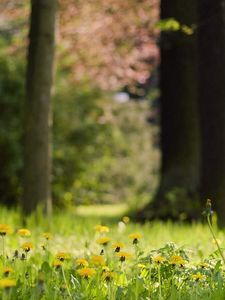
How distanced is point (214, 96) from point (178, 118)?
305 cm

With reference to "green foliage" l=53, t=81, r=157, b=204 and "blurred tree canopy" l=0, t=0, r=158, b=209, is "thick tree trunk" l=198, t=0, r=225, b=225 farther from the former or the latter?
"green foliage" l=53, t=81, r=157, b=204

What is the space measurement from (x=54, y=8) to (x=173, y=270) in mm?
5443

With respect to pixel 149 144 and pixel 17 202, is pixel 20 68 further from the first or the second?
pixel 149 144

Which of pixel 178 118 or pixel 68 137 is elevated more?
pixel 178 118

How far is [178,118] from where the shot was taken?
11812 mm

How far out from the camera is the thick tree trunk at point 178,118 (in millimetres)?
11328

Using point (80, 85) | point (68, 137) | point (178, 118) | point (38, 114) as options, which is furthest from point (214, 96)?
point (80, 85)

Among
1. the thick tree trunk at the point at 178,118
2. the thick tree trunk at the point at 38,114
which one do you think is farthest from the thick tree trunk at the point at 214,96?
the thick tree trunk at the point at 178,118

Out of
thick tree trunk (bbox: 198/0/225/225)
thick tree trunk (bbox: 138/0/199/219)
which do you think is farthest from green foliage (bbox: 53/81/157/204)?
thick tree trunk (bbox: 198/0/225/225)

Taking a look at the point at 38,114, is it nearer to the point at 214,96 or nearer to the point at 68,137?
the point at 214,96

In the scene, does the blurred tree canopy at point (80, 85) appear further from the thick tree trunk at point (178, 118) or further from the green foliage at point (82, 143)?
the thick tree trunk at point (178, 118)

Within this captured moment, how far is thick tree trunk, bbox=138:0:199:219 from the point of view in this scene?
1133cm

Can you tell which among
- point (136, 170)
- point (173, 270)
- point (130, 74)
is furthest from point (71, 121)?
point (173, 270)

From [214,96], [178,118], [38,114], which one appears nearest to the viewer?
[38,114]
